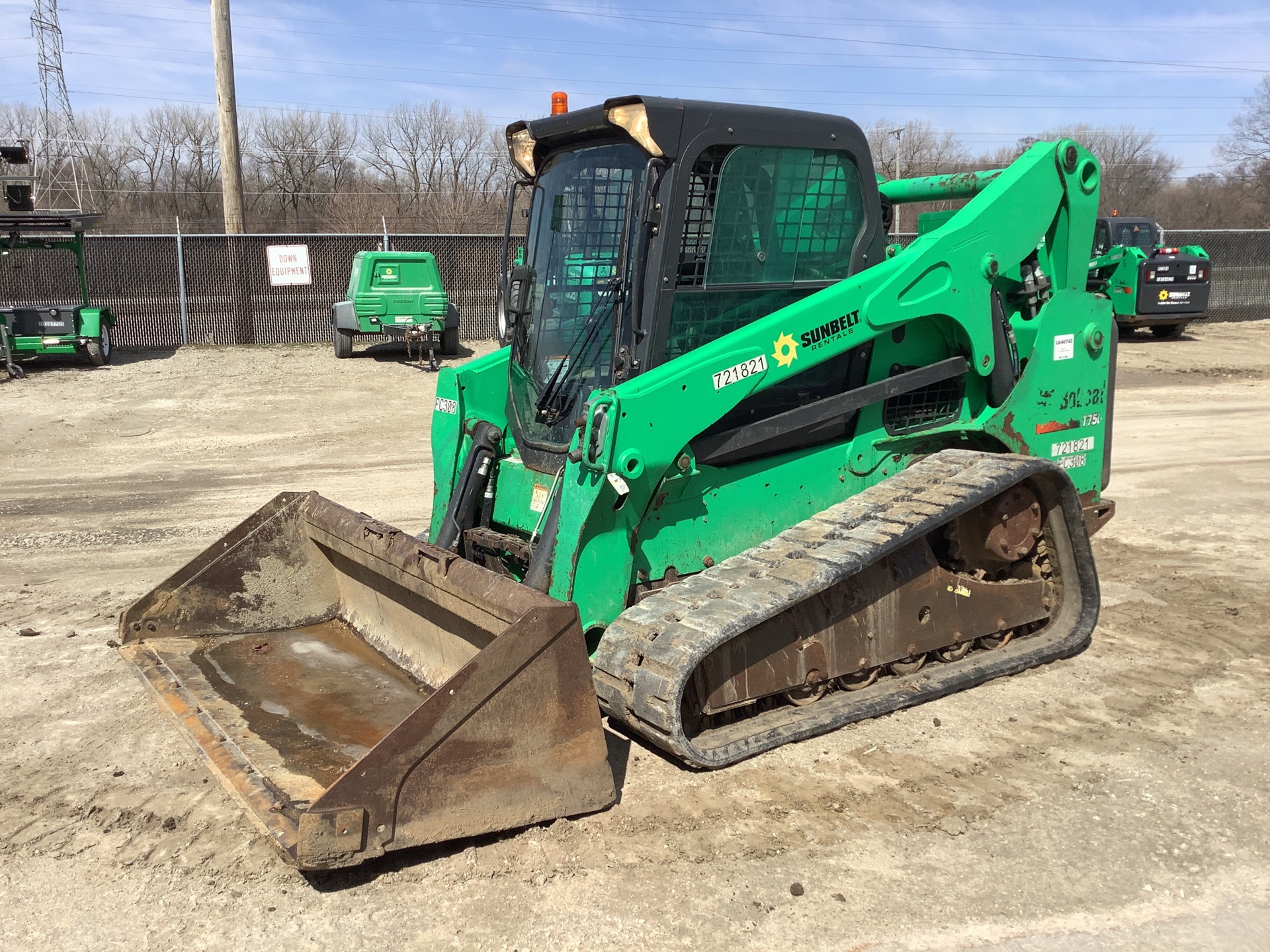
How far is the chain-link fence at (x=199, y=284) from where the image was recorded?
56.7ft

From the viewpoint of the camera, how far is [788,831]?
3.79 metres

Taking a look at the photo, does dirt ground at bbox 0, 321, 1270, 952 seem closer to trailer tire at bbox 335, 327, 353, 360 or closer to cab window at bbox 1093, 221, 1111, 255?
trailer tire at bbox 335, 327, 353, 360

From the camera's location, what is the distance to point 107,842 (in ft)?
12.2

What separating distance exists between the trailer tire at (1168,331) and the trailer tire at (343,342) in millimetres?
14510

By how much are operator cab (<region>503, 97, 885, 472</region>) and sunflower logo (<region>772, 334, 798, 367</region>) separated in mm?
298

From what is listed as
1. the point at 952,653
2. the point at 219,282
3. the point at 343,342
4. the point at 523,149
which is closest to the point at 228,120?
the point at 219,282

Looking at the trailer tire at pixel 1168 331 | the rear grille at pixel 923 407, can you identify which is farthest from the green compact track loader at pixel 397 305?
the trailer tire at pixel 1168 331

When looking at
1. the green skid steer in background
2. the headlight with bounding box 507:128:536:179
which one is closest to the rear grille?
the headlight with bounding box 507:128:536:179

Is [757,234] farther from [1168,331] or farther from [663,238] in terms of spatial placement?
[1168,331]

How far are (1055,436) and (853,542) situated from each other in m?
1.85

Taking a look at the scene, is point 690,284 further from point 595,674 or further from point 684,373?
point 595,674

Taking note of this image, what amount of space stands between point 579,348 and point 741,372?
0.85 meters

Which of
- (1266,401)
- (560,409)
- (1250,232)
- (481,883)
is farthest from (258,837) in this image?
(1250,232)

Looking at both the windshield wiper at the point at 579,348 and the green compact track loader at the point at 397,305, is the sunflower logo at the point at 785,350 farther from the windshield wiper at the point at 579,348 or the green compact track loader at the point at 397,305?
the green compact track loader at the point at 397,305
